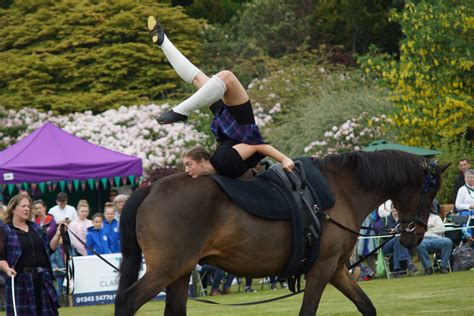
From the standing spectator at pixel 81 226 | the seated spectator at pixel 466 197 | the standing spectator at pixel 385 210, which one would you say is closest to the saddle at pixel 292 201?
the standing spectator at pixel 81 226

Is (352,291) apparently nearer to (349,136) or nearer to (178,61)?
(178,61)

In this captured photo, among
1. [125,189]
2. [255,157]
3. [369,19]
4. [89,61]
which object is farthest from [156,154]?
[255,157]

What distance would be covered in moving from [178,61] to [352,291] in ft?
9.02

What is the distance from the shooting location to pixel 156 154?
97.0 ft

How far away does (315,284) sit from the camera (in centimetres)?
869

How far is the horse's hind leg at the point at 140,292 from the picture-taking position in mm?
8023

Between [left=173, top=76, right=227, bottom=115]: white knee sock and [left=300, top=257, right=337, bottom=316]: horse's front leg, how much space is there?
1759 millimetres

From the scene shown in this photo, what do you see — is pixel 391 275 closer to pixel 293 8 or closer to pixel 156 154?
pixel 156 154

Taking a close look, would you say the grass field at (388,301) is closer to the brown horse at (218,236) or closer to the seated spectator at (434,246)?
the seated spectator at (434,246)

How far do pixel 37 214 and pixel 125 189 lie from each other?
9400mm

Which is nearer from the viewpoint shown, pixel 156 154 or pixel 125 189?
pixel 125 189

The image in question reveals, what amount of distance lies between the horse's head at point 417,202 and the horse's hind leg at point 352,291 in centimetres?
77

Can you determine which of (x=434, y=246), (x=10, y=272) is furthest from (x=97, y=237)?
(x=10, y=272)

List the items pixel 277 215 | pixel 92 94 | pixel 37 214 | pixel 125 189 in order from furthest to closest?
pixel 92 94 < pixel 125 189 < pixel 37 214 < pixel 277 215
